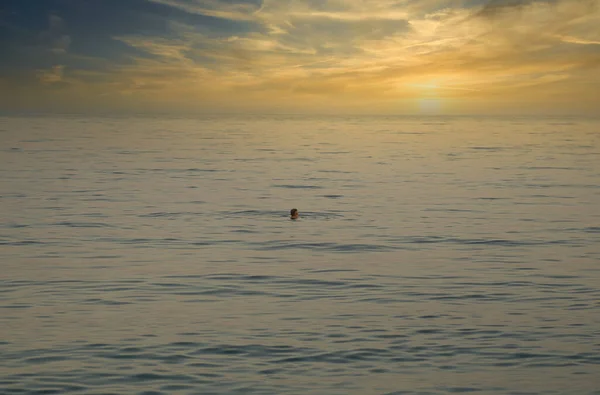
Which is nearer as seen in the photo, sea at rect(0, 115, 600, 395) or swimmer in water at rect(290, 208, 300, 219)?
sea at rect(0, 115, 600, 395)

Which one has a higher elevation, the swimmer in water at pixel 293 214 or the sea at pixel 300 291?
the swimmer in water at pixel 293 214

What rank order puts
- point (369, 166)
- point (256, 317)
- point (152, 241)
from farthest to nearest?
point (369, 166), point (152, 241), point (256, 317)

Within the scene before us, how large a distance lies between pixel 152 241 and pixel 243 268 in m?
5.65

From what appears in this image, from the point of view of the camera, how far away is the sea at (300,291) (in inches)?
514

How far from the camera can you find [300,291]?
19234mm

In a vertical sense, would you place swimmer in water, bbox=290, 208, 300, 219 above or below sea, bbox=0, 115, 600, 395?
above

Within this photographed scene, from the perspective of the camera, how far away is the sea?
42.8 feet

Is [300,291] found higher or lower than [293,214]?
lower

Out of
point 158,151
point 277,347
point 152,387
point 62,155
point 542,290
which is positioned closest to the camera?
point 152,387

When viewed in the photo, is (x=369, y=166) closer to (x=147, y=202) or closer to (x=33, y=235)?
(x=147, y=202)

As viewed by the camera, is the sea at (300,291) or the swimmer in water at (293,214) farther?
the swimmer in water at (293,214)

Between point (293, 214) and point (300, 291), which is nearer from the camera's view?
point (300, 291)

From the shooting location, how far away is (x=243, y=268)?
2203 cm

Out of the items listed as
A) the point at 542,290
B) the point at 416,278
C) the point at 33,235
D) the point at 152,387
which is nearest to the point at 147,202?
the point at 33,235
